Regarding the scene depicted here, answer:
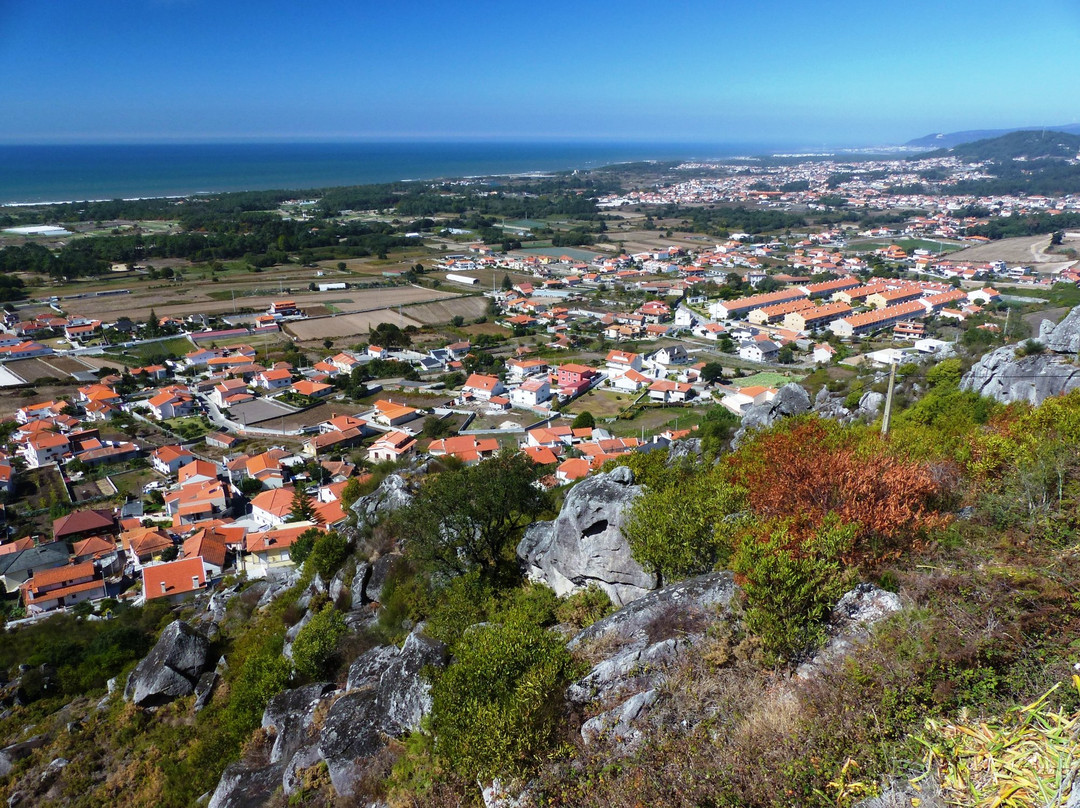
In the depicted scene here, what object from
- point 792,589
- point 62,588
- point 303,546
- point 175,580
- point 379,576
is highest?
point 792,589

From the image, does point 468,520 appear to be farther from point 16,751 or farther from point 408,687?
point 16,751

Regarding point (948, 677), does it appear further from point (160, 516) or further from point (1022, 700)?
point (160, 516)

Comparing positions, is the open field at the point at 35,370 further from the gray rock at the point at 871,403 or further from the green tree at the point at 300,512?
the gray rock at the point at 871,403

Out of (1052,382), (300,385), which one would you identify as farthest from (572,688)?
(300,385)

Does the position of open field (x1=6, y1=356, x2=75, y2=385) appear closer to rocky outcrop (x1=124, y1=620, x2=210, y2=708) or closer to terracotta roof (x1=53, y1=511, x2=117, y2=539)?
terracotta roof (x1=53, y1=511, x2=117, y2=539)

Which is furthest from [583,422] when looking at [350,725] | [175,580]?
[350,725]

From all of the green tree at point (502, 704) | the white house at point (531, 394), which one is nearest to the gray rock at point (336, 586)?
the green tree at point (502, 704)
